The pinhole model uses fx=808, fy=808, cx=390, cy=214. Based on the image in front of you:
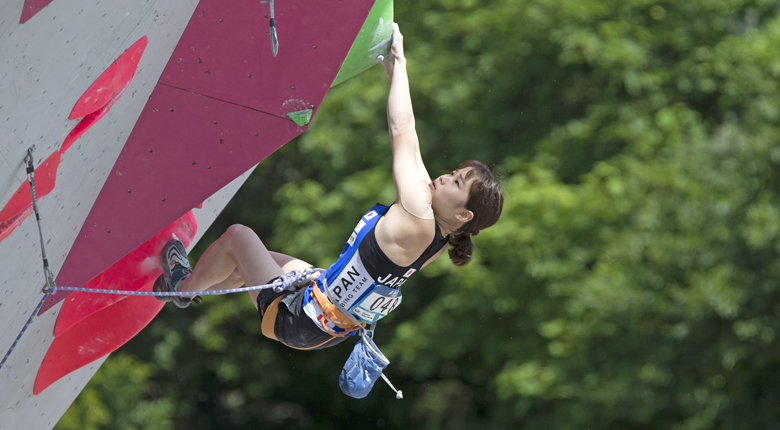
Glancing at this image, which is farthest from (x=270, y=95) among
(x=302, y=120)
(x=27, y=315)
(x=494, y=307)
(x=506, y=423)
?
(x=506, y=423)

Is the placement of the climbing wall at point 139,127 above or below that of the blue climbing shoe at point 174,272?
above

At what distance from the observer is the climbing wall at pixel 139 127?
2645 mm

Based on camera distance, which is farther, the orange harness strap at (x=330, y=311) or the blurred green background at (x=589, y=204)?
the blurred green background at (x=589, y=204)

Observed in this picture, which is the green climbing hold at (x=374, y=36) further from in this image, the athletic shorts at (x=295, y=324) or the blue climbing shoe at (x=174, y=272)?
the blue climbing shoe at (x=174, y=272)

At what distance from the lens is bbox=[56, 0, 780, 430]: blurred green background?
6.83 m

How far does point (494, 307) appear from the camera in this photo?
7.25 meters

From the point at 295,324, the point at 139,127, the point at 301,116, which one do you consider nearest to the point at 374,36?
the point at 301,116

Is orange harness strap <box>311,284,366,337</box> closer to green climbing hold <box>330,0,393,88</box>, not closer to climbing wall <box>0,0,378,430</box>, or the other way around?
climbing wall <box>0,0,378,430</box>

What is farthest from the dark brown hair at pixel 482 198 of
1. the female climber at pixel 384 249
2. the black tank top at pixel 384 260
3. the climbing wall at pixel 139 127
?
the climbing wall at pixel 139 127

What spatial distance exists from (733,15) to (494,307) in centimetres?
336

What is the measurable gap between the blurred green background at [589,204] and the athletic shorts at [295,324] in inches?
145

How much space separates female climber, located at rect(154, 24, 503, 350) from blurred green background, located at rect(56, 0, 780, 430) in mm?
3692

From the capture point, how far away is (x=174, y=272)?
3877 mm

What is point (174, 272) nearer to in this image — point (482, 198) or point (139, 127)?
point (139, 127)
